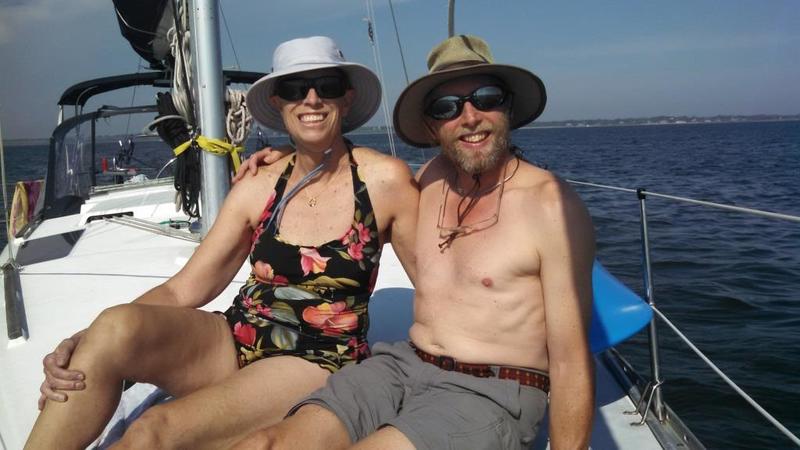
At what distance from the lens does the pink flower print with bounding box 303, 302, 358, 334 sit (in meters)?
2.19

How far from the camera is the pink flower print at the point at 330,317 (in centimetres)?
219

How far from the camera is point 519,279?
6.28ft

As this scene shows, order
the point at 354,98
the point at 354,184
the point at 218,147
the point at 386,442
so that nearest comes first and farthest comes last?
1. the point at 386,442
2. the point at 354,184
3. the point at 354,98
4. the point at 218,147

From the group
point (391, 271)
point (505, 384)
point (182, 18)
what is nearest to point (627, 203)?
point (391, 271)

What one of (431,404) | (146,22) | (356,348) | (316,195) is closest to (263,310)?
(356,348)

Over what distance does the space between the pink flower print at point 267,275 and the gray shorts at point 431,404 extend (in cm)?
40

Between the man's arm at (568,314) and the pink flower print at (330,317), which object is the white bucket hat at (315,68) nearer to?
the pink flower print at (330,317)

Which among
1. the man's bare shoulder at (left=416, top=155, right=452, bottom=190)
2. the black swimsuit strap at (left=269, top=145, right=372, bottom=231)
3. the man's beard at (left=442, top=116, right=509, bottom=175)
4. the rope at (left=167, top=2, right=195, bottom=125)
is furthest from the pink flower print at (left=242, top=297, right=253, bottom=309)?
the rope at (left=167, top=2, right=195, bottom=125)

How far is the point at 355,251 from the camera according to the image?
2209 millimetres

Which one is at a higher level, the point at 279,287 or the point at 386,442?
the point at 279,287

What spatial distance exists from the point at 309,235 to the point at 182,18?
192 cm

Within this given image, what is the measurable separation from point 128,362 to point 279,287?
57cm

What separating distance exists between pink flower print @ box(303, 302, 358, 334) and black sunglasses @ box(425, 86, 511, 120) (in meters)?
0.73

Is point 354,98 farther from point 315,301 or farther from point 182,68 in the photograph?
point 182,68
